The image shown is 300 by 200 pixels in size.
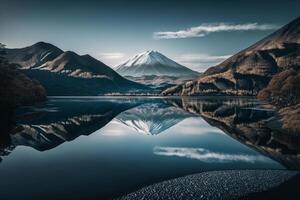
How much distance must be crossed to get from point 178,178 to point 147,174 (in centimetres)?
444

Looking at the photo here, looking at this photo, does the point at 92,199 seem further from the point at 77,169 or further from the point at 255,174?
the point at 255,174

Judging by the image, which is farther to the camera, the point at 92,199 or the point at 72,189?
the point at 72,189

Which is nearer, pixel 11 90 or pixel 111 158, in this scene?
pixel 111 158

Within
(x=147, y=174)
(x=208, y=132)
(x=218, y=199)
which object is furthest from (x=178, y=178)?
(x=208, y=132)

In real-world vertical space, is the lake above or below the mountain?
below

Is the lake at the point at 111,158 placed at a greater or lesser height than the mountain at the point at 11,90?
lesser

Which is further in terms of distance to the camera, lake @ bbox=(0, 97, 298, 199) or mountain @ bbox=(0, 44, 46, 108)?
mountain @ bbox=(0, 44, 46, 108)

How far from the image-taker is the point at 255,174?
36531mm

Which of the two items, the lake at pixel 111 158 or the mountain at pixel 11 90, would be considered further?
the mountain at pixel 11 90

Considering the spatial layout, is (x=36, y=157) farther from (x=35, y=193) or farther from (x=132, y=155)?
(x=35, y=193)

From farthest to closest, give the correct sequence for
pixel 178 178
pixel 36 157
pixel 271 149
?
pixel 271 149 < pixel 36 157 < pixel 178 178

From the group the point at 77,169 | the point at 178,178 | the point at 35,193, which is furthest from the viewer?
the point at 77,169

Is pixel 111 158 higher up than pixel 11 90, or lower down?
lower down

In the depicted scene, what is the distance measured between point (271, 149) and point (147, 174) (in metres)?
27.0
